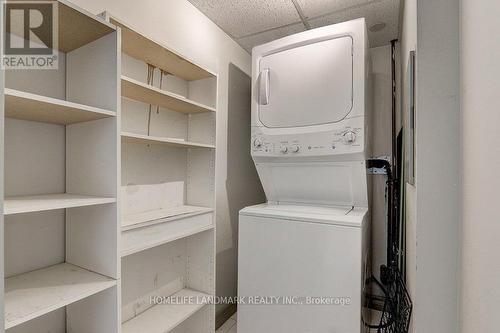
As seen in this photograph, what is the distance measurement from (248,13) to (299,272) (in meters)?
1.86

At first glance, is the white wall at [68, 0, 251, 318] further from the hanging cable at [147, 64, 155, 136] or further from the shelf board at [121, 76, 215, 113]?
the shelf board at [121, 76, 215, 113]

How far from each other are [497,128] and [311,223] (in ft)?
3.76

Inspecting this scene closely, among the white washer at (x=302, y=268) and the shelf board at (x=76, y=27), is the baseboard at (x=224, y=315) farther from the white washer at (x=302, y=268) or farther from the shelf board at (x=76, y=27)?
the shelf board at (x=76, y=27)

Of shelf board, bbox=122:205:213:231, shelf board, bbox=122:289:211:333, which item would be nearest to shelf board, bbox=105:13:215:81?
shelf board, bbox=122:205:213:231

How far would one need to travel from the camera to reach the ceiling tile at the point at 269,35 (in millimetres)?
2152

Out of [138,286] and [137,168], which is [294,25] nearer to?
[137,168]

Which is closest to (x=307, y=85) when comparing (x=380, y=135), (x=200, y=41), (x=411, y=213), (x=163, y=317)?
(x=200, y=41)

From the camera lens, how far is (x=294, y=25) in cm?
211

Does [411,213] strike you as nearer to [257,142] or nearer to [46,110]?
[257,142]

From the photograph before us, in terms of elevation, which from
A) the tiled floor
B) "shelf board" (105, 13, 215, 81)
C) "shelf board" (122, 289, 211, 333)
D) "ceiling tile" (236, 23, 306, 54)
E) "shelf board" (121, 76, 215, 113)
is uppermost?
"ceiling tile" (236, 23, 306, 54)

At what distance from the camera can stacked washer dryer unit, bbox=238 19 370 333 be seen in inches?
58.7

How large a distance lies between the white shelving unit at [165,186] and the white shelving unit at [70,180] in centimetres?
13

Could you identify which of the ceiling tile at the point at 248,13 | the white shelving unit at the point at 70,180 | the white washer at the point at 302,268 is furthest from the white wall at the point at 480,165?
the ceiling tile at the point at 248,13

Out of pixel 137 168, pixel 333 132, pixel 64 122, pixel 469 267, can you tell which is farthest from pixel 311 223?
pixel 64 122
